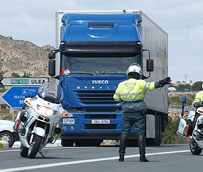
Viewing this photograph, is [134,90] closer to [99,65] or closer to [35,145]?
[35,145]

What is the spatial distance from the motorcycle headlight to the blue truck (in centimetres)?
710

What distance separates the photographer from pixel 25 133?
14.8 m

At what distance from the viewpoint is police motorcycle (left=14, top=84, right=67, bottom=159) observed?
47.6 feet

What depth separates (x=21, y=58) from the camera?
183375 mm

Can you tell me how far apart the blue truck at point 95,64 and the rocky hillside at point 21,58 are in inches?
5909

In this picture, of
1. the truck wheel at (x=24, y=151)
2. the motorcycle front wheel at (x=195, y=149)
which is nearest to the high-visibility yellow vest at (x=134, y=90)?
the truck wheel at (x=24, y=151)

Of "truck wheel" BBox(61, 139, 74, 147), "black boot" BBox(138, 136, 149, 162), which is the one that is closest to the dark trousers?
"black boot" BBox(138, 136, 149, 162)

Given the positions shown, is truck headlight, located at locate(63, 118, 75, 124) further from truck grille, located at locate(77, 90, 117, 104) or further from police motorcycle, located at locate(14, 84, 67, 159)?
police motorcycle, located at locate(14, 84, 67, 159)

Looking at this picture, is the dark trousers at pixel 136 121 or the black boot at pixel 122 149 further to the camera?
the dark trousers at pixel 136 121

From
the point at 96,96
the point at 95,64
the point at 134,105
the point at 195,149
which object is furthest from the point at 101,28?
the point at 134,105

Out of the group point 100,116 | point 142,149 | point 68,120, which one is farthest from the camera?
point 68,120

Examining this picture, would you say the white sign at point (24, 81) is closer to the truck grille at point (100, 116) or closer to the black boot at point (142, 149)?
the truck grille at point (100, 116)

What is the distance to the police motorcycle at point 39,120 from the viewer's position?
571 inches

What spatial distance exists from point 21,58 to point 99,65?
535 ft
